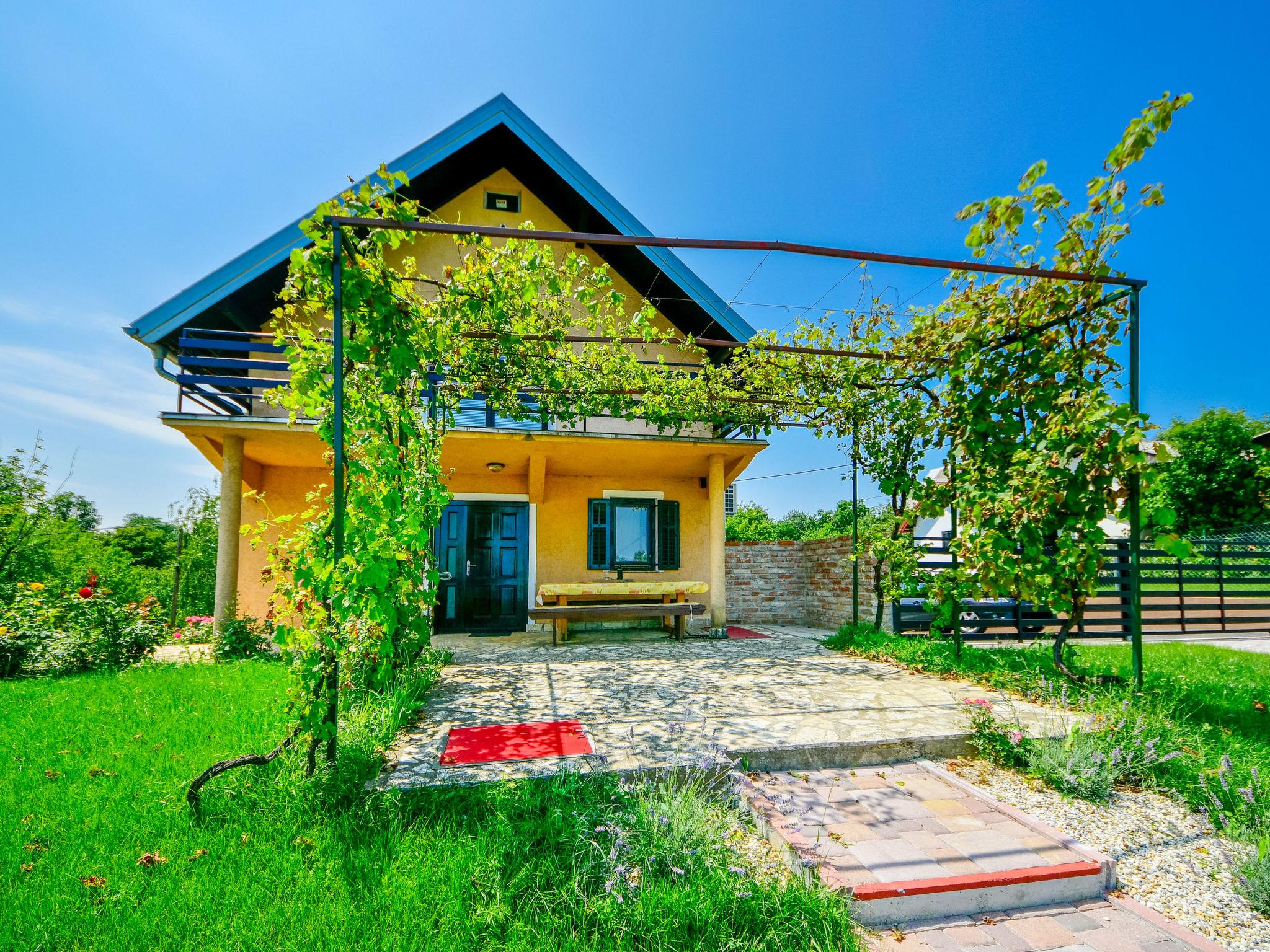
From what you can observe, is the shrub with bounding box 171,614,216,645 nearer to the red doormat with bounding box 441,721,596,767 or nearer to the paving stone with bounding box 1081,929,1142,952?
the red doormat with bounding box 441,721,596,767

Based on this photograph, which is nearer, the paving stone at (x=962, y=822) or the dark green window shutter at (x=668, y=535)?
the paving stone at (x=962, y=822)

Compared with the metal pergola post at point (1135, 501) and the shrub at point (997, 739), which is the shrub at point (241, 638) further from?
the metal pergola post at point (1135, 501)

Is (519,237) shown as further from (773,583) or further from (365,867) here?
(773,583)

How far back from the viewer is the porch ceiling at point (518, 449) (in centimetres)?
721

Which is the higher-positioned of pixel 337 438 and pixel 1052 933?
pixel 337 438

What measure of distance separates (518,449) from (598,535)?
2291 millimetres

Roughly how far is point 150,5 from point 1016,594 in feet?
27.2

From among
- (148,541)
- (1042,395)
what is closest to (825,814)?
(1042,395)

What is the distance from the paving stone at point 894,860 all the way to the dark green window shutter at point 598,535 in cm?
724

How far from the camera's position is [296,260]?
311cm

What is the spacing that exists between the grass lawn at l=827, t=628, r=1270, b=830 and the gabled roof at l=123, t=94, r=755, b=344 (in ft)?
16.8

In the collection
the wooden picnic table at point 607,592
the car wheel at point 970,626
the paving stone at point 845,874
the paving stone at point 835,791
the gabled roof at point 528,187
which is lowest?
the paving stone at point 835,791

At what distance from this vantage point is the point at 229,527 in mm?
7258

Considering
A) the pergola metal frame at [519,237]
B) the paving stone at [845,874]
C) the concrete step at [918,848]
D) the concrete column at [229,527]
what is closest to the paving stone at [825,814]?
the concrete step at [918,848]
